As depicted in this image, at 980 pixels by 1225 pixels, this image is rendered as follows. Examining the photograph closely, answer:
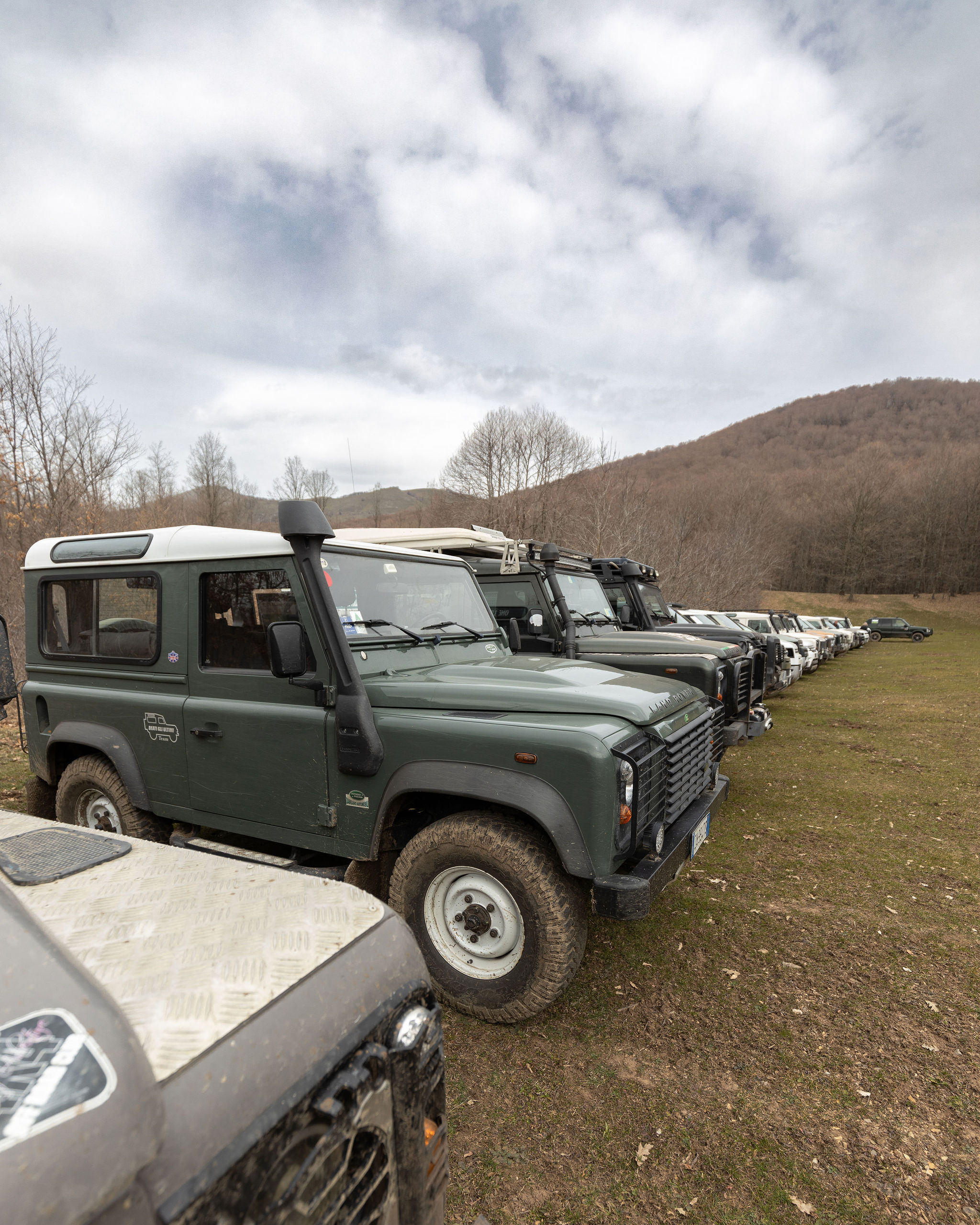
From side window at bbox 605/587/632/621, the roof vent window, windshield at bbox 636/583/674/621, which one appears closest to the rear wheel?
the roof vent window

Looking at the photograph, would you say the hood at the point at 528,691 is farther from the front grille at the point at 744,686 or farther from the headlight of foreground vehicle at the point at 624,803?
the front grille at the point at 744,686

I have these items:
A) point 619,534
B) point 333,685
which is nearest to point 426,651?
point 333,685

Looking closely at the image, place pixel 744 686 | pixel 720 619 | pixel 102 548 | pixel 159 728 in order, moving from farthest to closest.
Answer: pixel 720 619 < pixel 744 686 < pixel 102 548 < pixel 159 728

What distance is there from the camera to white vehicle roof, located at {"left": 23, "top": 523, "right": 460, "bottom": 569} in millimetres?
3496

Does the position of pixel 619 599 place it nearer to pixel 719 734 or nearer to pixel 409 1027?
pixel 719 734

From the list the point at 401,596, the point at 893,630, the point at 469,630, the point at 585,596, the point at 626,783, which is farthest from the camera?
the point at 893,630

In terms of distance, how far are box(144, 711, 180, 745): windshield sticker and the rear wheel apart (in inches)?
19.0

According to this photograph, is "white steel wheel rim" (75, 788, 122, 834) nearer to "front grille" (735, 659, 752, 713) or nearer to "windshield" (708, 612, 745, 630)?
"front grille" (735, 659, 752, 713)

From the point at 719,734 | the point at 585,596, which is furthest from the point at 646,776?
the point at 585,596

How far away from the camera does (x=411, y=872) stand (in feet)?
10.2

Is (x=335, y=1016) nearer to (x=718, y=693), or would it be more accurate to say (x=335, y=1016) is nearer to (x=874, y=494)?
(x=718, y=693)

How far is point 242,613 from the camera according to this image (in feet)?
11.8

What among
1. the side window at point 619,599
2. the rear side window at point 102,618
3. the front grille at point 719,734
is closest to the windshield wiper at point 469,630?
the rear side window at point 102,618

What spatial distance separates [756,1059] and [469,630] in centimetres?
269
